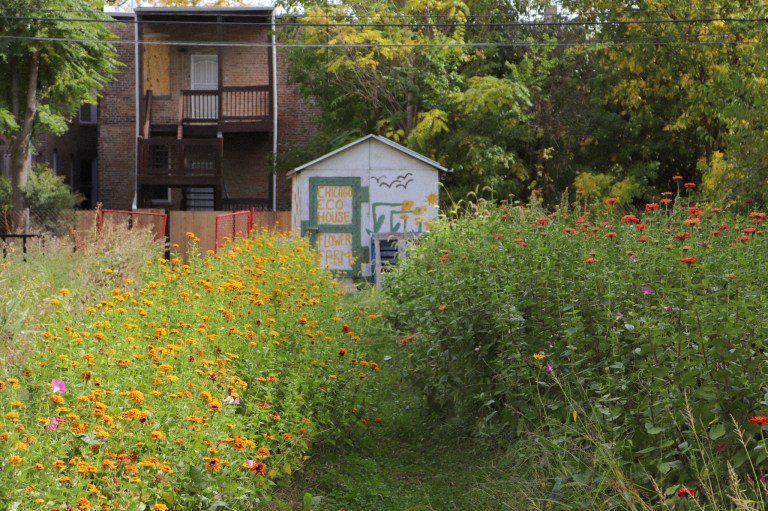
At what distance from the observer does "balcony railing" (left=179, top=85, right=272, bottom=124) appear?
3198 centimetres

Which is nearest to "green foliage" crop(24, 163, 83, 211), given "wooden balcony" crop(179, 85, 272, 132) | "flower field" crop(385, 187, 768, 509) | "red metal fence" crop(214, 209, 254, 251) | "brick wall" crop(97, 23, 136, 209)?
"brick wall" crop(97, 23, 136, 209)

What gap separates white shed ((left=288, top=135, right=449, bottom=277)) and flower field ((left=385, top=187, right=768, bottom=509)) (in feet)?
39.4

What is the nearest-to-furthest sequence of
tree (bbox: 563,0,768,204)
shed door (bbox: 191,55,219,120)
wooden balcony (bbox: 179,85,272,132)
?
tree (bbox: 563,0,768,204) → wooden balcony (bbox: 179,85,272,132) → shed door (bbox: 191,55,219,120)

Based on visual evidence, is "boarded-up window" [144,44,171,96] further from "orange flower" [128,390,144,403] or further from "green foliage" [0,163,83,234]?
"orange flower" [128,390,144,403]

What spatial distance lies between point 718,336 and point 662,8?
75.1 ft

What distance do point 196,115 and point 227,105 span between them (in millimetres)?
1173

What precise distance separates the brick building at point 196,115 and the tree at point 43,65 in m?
4.89

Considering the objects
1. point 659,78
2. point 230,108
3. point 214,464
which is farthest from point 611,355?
point 230,108

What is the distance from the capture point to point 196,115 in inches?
1296

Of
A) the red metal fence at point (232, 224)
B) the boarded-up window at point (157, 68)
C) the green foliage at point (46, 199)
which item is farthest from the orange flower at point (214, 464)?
the boarded-up window at point (157, 68)

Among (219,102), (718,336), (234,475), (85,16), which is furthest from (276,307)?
(219,102)

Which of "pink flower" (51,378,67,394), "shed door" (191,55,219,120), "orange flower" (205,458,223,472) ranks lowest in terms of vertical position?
"orange flower" (205,458,223,472)

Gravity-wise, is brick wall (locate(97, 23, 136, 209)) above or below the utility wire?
below

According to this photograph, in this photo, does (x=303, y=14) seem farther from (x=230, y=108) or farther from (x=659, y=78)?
(x=659, y=78)
